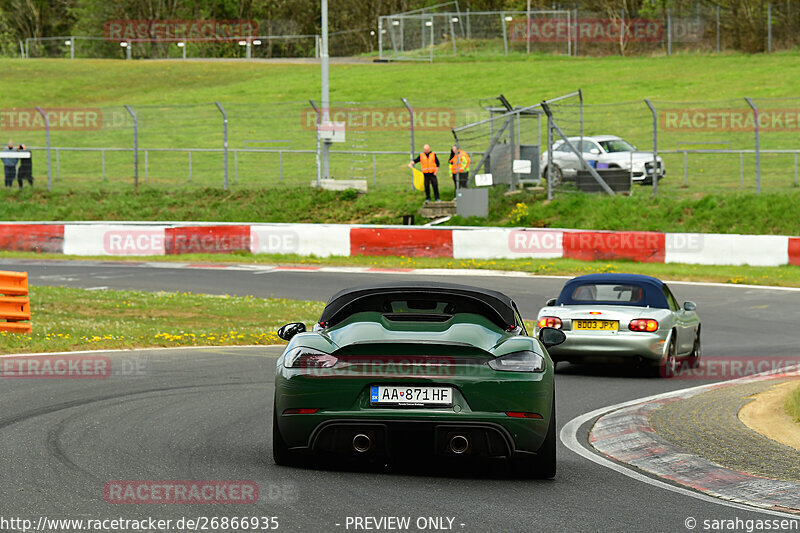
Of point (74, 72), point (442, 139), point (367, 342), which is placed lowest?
point (367, 342)

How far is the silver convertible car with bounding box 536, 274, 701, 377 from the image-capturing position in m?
13.4

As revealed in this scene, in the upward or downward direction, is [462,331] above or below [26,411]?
above

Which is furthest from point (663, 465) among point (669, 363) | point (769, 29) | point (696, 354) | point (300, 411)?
point (769, 29)

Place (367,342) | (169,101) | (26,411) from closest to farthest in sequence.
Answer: (367,342), (26,411), (169,101)

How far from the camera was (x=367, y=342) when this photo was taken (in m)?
7.11

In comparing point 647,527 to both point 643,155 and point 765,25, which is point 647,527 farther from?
point 765,25

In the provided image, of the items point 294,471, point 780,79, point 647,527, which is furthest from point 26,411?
point 780,79

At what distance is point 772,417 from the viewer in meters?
9.87

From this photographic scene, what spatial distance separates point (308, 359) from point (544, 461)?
1.59 m

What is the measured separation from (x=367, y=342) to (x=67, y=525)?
2127 mm

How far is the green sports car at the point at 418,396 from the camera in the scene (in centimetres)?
699

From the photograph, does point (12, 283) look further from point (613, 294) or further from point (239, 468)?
point (239, 468)

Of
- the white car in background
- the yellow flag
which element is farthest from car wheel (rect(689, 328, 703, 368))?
the yellow flag

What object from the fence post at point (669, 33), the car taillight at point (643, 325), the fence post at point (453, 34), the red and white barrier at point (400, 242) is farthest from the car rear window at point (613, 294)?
the fence post at point (453, 34)
